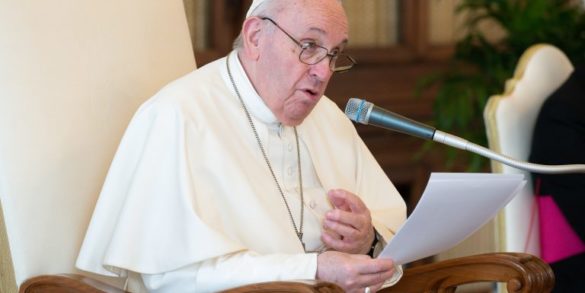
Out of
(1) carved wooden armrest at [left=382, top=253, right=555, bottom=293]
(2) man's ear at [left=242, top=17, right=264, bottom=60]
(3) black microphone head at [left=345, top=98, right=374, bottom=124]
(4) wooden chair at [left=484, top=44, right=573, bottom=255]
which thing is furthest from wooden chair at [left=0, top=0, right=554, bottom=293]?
(4) wooden chair at [left=484, top=44, right=573, bottom=255]

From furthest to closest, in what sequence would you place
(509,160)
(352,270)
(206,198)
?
(206,198)
(352,270)
(509,160)

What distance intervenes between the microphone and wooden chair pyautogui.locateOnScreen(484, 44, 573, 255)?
0.97 meters

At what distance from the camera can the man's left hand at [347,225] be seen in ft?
9.66

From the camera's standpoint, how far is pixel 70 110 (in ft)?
9.75

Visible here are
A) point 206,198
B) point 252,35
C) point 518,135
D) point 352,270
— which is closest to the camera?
point 352,270

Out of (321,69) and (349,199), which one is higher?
(321,69)

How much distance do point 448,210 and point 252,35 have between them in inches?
28.7

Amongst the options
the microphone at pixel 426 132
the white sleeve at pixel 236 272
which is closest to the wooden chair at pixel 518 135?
the microphone at pixel 426 132

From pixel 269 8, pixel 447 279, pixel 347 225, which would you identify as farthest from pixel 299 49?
pixel 447 279

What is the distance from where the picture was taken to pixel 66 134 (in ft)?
9.68

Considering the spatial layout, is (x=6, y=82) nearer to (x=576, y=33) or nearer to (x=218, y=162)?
(x=218, y=162)

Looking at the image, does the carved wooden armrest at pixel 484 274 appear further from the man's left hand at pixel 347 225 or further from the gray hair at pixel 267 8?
the gray hair at pixel 267 8

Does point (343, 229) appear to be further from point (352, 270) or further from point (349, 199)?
point (352, 270)

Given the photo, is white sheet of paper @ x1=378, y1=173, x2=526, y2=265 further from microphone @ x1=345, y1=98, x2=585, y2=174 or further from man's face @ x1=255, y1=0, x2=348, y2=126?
man's face @ x1=255, y1=0, x2=348, y2=126
